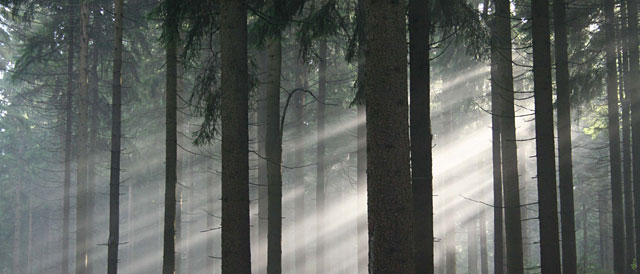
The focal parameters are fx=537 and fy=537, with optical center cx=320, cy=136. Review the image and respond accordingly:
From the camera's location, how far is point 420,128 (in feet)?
27.6

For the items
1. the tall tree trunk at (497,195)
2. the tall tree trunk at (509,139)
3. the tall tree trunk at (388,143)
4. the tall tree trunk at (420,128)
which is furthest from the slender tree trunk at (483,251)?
the tall tree trunk at (388,143)

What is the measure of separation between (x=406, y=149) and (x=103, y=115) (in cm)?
2378

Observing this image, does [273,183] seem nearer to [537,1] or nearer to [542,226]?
[542,226]

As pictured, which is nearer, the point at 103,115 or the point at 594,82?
the point at 594,82

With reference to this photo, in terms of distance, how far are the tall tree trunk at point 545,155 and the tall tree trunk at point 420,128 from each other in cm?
223

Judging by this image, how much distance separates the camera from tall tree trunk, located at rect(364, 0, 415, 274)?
18.3 feet

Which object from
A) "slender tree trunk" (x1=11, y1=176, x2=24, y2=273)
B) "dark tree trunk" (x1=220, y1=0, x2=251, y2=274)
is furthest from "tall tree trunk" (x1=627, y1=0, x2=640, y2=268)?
"slender tree trunk" (x1=11, y1=176, x2=24, y2=273)

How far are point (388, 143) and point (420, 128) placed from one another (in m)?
2.92

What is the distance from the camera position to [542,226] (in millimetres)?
9211

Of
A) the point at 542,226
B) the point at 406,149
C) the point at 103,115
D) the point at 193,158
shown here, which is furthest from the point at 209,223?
the point at 406,149

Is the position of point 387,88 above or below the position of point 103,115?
below

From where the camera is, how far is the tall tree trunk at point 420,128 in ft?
26.9

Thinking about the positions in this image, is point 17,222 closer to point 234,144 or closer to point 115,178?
point 115,178

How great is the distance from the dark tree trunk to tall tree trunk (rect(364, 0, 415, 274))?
2.45 metres
